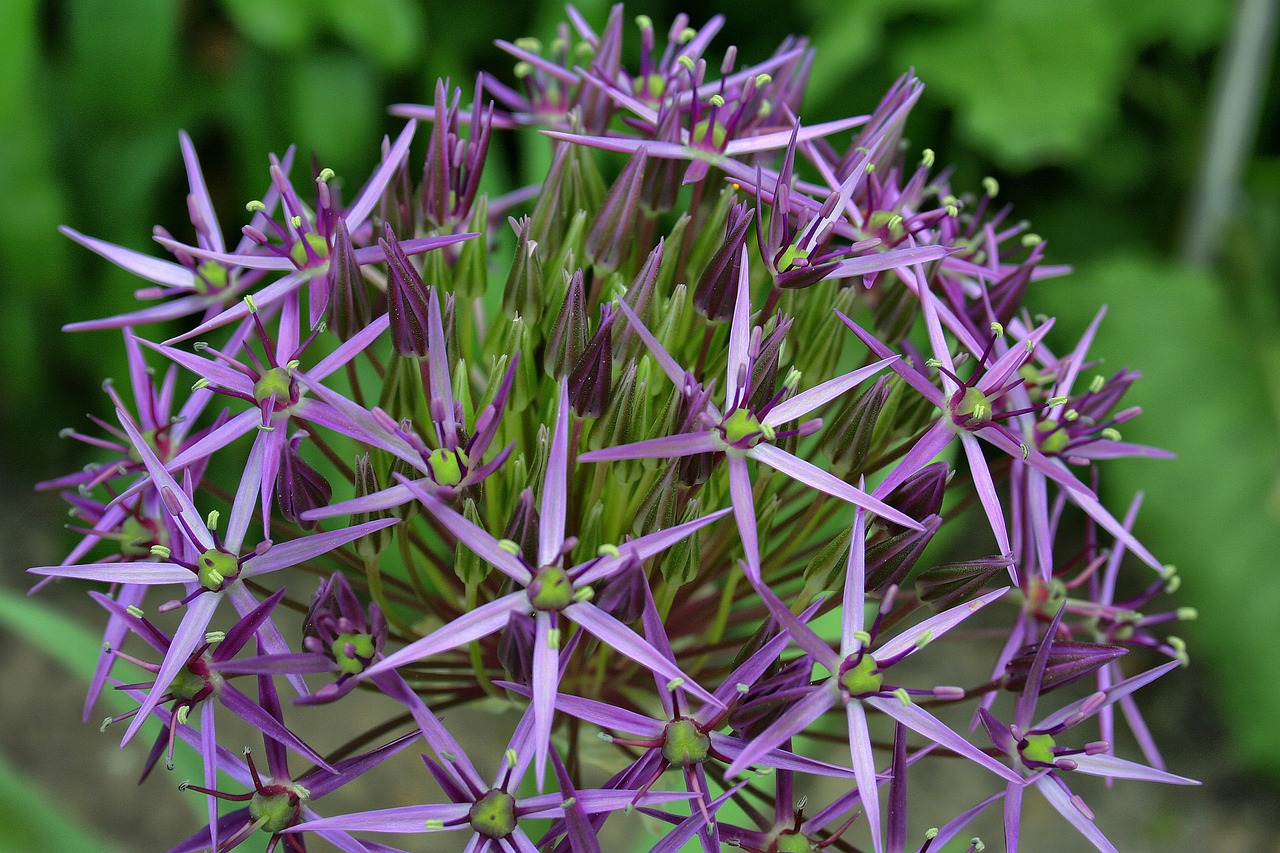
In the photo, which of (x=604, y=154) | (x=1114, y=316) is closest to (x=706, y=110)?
(x=604, y=154)

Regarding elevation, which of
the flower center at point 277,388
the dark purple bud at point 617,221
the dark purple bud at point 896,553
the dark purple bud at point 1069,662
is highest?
the dark purple bud at point 617,221

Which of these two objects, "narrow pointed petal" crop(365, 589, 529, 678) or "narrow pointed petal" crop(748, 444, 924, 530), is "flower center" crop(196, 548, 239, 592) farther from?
"narrow pointed petal" crop(748, 444, 924, 530)

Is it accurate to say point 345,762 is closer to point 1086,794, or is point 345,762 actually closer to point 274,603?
point 274,603

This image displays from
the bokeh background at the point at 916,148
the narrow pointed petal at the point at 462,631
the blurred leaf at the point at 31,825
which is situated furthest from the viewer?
the bokeh background at the point at 916,148

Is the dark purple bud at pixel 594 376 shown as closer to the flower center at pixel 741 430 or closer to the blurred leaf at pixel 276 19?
the flower center at pixel 741 430

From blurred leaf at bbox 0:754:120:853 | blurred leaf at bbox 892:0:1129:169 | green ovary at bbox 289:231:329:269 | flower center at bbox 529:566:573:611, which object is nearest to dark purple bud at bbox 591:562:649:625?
flower center at bbox 529:566:573:611

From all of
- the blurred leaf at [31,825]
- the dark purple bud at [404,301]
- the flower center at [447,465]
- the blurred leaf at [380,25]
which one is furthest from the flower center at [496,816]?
the blurred leaf at [380,25]
